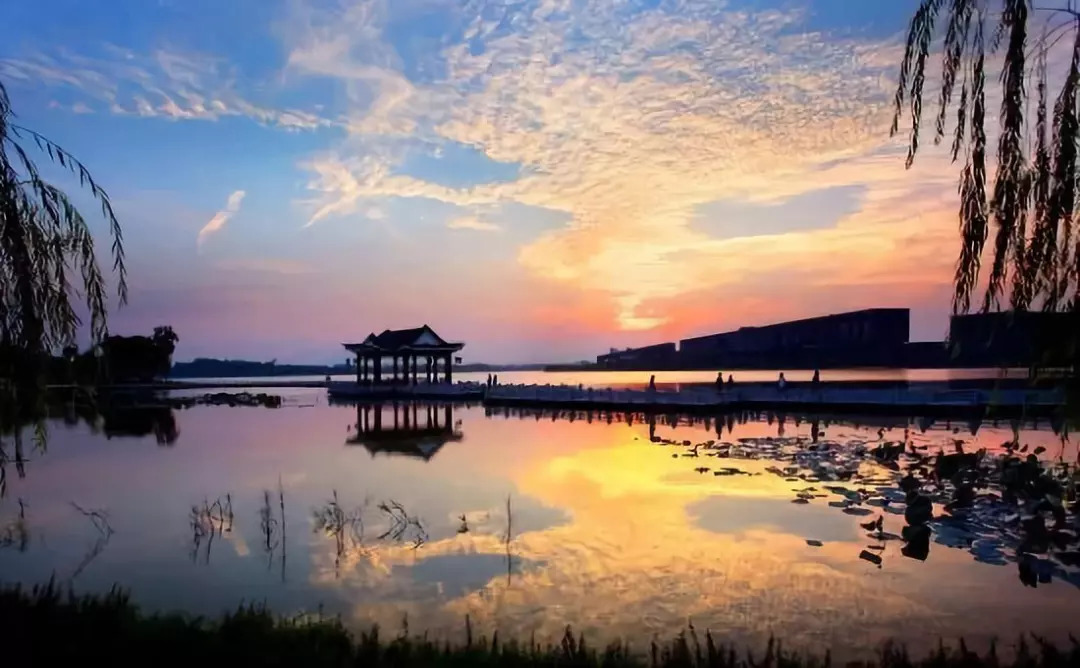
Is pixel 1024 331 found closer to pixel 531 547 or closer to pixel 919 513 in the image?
pixel 531 547

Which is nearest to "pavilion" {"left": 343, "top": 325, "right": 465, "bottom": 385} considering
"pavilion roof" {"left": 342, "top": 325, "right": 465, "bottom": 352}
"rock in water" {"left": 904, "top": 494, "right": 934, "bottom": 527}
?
"pavilion roof" {"left": 342, "top": 325, "right": 465, "bottom": 352}

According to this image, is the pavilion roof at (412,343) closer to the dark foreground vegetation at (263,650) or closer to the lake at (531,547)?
the lake at (531,547)

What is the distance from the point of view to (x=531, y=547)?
36.8 feet

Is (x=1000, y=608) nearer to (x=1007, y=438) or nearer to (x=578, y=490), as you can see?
(x=578, y=490)

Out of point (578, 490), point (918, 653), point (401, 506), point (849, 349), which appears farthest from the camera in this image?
point (849, 349)

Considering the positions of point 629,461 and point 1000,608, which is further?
point 629,461

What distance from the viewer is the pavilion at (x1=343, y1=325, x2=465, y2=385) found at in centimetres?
5441

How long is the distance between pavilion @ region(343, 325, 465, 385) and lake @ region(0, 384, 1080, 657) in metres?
31.3

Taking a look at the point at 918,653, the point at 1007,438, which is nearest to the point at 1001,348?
the point at 918,653

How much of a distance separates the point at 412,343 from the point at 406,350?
665 millimetres

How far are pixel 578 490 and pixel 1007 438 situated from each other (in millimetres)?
16043

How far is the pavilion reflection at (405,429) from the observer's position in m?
25.7

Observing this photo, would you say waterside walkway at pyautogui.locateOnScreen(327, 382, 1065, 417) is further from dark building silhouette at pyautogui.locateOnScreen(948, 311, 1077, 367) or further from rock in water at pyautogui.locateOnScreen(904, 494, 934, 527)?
dark building silhouette at pyautogui.locateOnScreen(948, 311, 1077, 367)

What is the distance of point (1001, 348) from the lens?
582 cm
